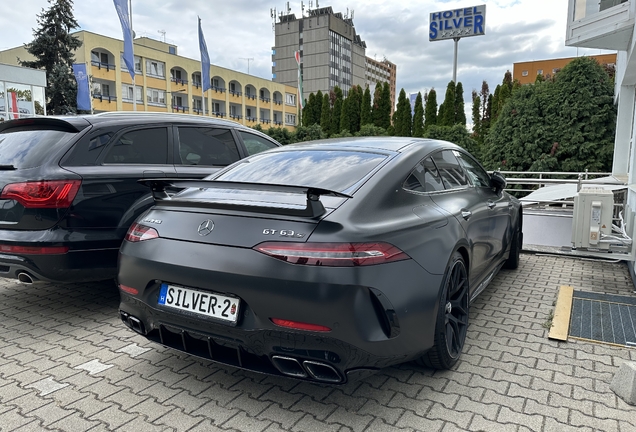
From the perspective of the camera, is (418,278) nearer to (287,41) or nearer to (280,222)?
(280,222)

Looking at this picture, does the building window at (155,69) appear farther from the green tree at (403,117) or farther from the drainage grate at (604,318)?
the drainage grate at (604,318)

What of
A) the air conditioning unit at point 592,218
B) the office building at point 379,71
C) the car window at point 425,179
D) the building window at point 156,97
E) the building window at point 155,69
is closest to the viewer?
the car window at point 425,179

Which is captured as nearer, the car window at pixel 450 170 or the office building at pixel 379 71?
the car window at pixel 450 170

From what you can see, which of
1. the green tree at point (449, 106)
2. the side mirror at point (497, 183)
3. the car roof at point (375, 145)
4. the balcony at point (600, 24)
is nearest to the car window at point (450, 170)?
the car roof at point (375, 145)

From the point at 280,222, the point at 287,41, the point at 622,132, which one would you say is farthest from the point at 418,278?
the point at 287,41

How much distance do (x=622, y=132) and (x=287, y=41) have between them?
97365mm

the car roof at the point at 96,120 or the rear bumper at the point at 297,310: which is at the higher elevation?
the car roof at the point at 96,120

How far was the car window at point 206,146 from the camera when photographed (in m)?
4.71

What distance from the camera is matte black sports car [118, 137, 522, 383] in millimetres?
2164

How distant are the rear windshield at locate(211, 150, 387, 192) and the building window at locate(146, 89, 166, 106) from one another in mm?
46326

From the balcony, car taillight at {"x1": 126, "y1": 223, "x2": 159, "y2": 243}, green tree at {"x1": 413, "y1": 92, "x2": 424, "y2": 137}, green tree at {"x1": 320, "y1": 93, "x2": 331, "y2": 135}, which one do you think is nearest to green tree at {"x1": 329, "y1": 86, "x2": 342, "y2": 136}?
green tree at {"x1": 320, "y1": 93, "x2": 331, "y2": 135}

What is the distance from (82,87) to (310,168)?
91.9ft

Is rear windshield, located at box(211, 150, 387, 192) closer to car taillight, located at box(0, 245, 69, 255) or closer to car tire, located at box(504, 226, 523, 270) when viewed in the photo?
car taillight, located at box(0, 245, 69, 255)

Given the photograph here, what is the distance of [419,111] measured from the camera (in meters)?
35.6
